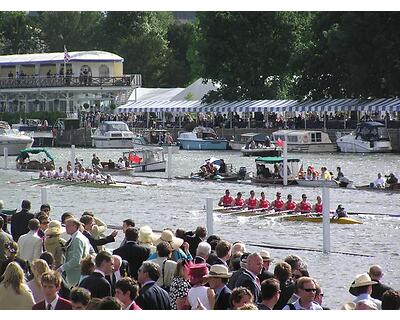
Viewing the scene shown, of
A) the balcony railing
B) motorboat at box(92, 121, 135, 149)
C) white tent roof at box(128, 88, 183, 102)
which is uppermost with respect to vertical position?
the balcony railing

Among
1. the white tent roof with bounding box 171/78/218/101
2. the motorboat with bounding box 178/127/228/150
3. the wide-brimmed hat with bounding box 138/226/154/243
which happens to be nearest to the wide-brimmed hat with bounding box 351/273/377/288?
the wide-brimmed hat with bounding box 138/226/154/243

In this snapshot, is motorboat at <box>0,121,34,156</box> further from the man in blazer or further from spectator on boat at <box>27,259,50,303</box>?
spectator on boat at <box>27,259,50,303</box>

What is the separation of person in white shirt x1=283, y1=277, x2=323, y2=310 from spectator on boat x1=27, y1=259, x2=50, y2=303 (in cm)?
278

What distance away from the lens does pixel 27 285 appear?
13312 mm

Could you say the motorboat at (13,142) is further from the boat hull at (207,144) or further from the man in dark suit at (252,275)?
the man in dark suit at (252,275)

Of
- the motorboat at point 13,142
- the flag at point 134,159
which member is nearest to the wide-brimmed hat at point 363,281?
the flag at point 134,159

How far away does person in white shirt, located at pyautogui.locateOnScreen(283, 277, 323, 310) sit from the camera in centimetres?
1221

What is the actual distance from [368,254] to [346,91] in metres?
51.4

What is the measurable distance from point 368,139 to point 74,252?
56.4 m

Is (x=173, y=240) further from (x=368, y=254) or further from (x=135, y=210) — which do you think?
(x=135, y=210)

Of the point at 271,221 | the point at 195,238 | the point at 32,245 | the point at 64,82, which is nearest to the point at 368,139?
the point at 271,221

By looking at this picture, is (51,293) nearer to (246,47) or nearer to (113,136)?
(113,136)

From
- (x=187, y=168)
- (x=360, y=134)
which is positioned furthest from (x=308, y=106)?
(x=187, y=168)

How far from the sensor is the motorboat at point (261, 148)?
6788cm
